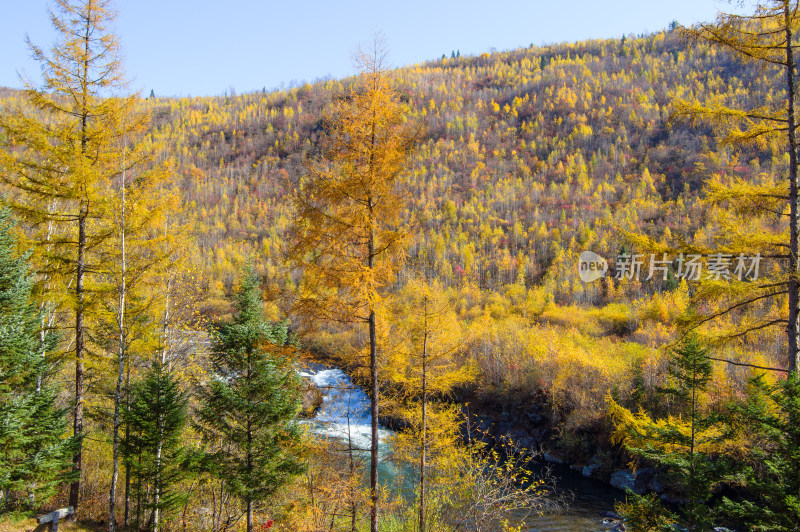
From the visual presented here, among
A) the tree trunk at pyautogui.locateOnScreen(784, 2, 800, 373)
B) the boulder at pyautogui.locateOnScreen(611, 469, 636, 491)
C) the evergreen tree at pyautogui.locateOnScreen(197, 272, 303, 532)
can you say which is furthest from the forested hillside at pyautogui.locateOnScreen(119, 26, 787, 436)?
the boulder at pyautogui.locateOnScreen(611, 469, 636, 491)

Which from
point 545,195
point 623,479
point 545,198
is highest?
point 545,195

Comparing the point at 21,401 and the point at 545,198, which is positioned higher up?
the point at 545,198

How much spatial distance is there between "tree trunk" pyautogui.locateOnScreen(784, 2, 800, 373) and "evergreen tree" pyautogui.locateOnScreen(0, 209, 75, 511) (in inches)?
542

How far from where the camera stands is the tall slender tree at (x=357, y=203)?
25.9ft

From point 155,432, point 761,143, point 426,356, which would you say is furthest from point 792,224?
point 155,432

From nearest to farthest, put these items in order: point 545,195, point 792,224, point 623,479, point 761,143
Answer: point 792,224
point 761,143
point 623,479
point 545,195

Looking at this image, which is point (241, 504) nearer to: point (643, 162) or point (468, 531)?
point (468, 531)

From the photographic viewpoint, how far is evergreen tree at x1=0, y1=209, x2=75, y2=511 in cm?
928

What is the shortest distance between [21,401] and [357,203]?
870 cm

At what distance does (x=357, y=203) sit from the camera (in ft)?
27.1

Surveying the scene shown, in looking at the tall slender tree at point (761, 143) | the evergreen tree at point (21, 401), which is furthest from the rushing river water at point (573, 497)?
the tall slender tree at point (761, 143)

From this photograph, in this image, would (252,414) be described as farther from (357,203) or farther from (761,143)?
(761,143)

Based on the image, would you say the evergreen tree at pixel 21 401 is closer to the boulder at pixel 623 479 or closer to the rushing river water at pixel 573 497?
the rushing river water at pixel 573 497

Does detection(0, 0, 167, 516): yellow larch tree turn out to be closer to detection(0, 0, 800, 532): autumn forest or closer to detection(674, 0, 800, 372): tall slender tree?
detection(0, 0, 800, 532): autumn forest
